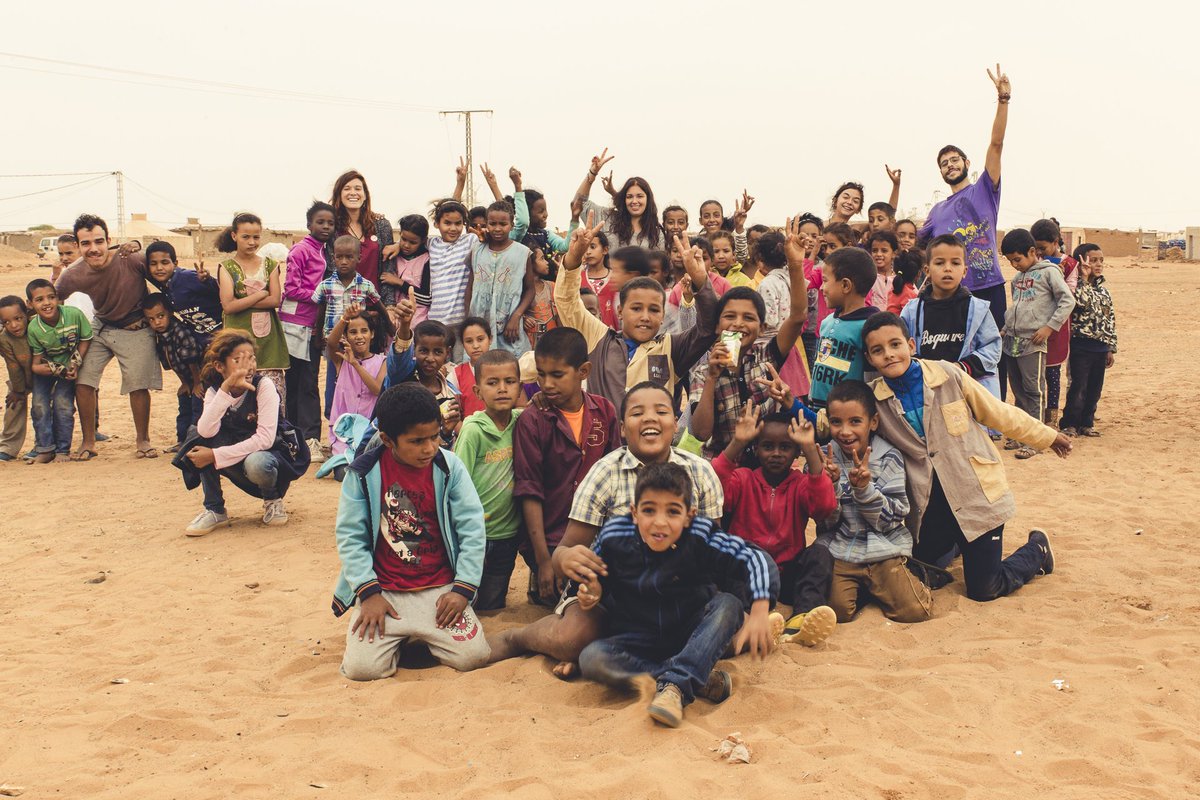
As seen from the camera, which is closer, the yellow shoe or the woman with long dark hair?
the yellow shoe

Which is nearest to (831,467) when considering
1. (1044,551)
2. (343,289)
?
(1044,551)

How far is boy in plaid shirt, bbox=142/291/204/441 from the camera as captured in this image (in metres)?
8.44

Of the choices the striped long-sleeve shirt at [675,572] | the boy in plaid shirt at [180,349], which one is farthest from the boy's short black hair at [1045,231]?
the boy in plaid shirt at [180,349]

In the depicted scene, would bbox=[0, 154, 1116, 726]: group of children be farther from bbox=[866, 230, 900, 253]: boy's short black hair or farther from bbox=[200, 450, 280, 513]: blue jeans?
bbox=[866, 230, 900, 253]: boy's short black hair

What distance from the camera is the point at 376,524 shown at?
13.9 feet

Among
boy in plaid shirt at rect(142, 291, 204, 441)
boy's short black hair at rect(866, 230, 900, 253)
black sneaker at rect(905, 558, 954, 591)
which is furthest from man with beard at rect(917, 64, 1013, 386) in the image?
boy in plaid shirt at rect(142, 291, 204, 441)

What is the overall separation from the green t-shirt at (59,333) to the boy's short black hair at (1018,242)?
7.94 meters

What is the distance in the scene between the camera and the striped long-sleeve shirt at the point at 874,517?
466 cm

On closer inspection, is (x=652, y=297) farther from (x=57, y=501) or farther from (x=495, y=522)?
(x=57, y=501)

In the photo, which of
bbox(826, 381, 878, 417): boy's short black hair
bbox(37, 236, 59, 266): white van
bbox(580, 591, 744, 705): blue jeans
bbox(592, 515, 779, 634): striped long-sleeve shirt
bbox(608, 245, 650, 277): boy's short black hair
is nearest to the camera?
bbox(580, 591, 744, 705): blue jeans

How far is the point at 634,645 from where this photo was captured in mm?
3904

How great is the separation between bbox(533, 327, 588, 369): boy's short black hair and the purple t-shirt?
379 centimetres

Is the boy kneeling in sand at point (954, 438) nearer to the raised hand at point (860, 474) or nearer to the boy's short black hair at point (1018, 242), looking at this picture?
the raised hand at point (860, 474)

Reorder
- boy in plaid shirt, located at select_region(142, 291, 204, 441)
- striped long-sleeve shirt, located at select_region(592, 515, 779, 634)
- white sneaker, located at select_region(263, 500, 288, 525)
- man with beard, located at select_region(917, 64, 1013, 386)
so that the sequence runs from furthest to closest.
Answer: boy in plaid shirt, located at select_region(142, 291, 204, 441)
man with beard, located at select_region(917, 64, 1013, 386)
white sneaker, located at select_region(263, 500, 288, 525)
striped long-sleeve shirt, located at select_region(592, 515, 779, 634)
